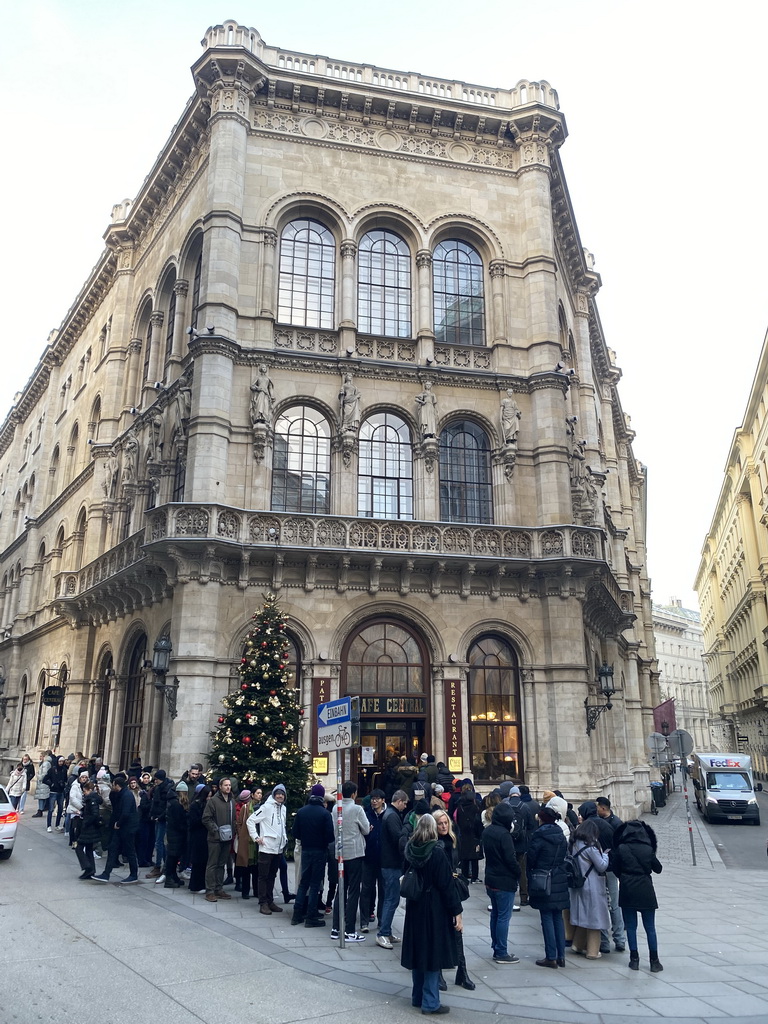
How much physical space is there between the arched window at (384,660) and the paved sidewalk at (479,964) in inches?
337

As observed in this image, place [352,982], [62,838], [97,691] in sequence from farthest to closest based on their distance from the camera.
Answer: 1. [97,691]
2. [62,838]
3. [352,982]

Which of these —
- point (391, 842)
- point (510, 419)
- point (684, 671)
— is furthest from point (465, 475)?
point (684, 671)

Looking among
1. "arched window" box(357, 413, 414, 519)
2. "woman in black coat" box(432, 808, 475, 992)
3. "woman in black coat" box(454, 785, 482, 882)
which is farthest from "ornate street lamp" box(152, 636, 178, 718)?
"woman in black coat" box(432, 808, 475, 992)

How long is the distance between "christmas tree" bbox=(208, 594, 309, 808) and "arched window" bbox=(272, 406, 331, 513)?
15.3 ft

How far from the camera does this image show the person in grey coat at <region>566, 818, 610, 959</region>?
1005 cm

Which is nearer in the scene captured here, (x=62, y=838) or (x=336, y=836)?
(x=336, y=836)

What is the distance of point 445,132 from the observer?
2778cm

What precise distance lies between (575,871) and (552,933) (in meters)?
0.79

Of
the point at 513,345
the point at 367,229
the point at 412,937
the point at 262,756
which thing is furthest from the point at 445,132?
the point at 412,937

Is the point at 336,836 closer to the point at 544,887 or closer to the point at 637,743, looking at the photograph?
the point at 544,887

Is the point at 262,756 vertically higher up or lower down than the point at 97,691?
lower down

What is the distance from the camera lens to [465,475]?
25.1m

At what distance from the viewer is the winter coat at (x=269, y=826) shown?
40.7 ft

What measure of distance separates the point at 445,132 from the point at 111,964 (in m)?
26.6
